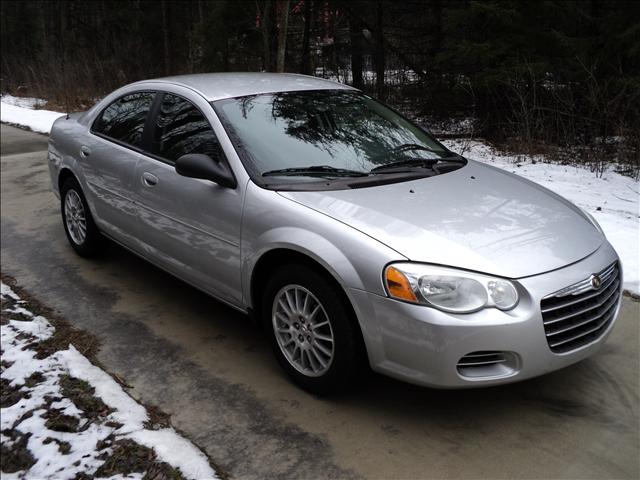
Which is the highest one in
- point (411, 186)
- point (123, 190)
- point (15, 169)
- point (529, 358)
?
point (411, 186)

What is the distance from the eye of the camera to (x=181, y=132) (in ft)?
13.5

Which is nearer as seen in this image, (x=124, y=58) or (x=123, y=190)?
(x=123, y=190)

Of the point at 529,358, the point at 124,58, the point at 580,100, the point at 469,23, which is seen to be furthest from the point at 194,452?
the point at 124,58

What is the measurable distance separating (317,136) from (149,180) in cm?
120

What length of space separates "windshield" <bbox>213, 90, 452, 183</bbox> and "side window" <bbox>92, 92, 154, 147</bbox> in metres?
0.90

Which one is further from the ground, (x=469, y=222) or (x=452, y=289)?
(x=469, y=222)

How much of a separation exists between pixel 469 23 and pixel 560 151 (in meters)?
2.89

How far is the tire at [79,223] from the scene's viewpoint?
5.19m

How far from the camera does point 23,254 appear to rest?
5617mm

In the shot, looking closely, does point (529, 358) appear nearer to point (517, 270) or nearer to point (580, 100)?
point (517, 270)

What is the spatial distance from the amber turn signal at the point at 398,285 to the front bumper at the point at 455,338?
3 centimetres

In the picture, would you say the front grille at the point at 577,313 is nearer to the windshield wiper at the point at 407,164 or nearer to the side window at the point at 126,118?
the windshield wiper at the point at 407,164

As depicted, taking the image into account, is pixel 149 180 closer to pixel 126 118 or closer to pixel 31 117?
pixel 126 118

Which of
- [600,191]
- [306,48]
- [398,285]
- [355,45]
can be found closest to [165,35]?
[306,48]
